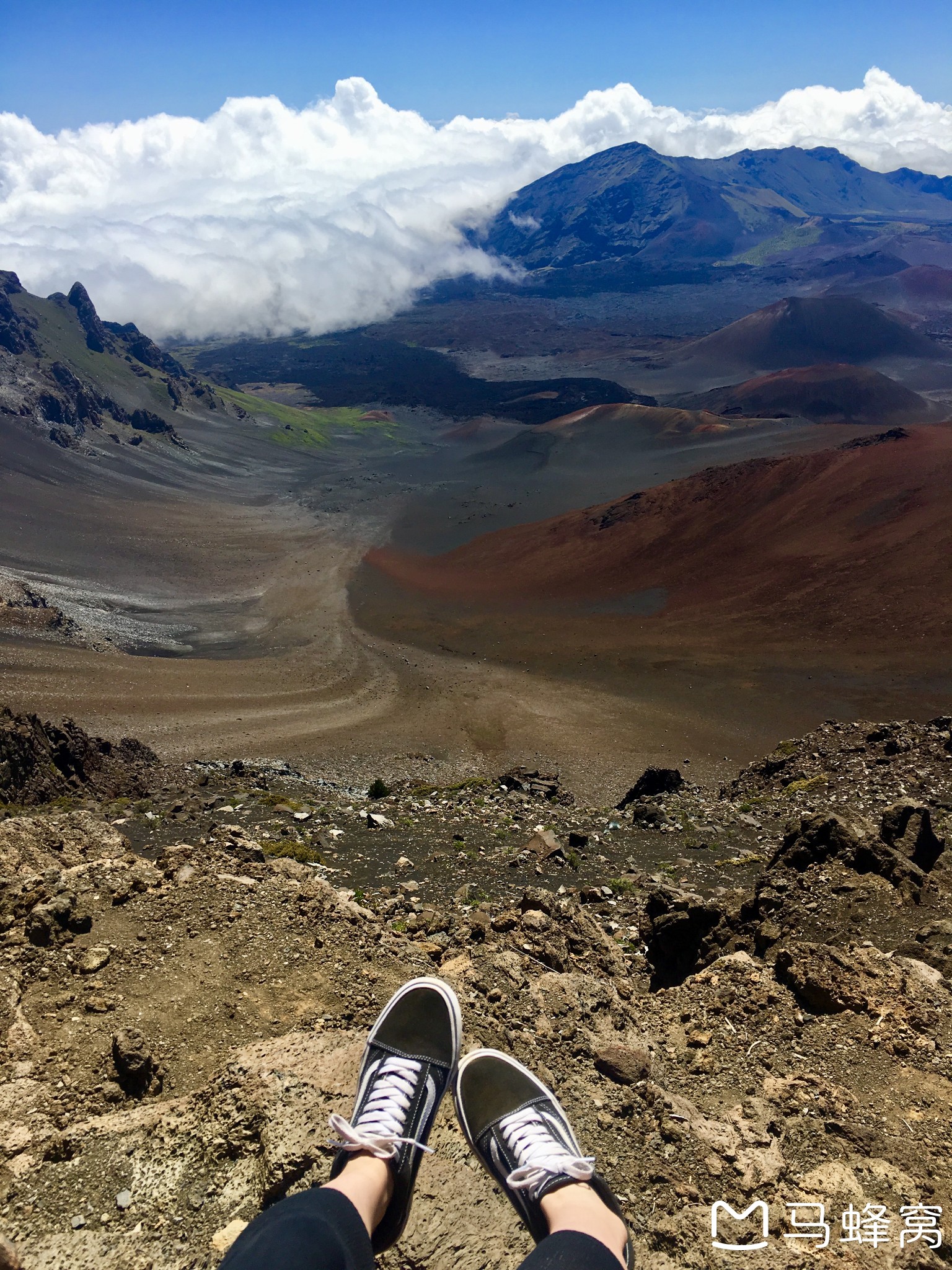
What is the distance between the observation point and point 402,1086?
10.2ft

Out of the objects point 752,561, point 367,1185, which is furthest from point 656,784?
point 752,561

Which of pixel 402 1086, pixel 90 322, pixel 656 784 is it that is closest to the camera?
pixel 402 1086

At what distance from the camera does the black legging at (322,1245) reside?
7.31 feet

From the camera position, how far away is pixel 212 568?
42781 millimetres

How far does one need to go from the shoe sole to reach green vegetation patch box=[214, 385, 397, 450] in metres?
79.7

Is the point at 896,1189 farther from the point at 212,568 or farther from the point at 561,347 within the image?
the point at 561,347

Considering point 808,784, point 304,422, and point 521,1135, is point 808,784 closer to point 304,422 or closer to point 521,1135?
point 521,1135

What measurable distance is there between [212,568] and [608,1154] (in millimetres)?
43013

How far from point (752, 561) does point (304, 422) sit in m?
67.4

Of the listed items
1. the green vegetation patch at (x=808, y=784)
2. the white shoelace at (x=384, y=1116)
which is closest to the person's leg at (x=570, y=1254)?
the white shoelace at (x=384, y=1116)

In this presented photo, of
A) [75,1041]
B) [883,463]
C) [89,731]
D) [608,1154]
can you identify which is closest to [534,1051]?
[608,1154]

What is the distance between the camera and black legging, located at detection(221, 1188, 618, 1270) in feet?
7.31

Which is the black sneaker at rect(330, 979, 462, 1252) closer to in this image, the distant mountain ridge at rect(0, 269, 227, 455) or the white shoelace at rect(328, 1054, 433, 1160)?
the white shoelace at rect(328, 1054, 433, 1160)

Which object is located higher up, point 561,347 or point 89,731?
point 561,347
